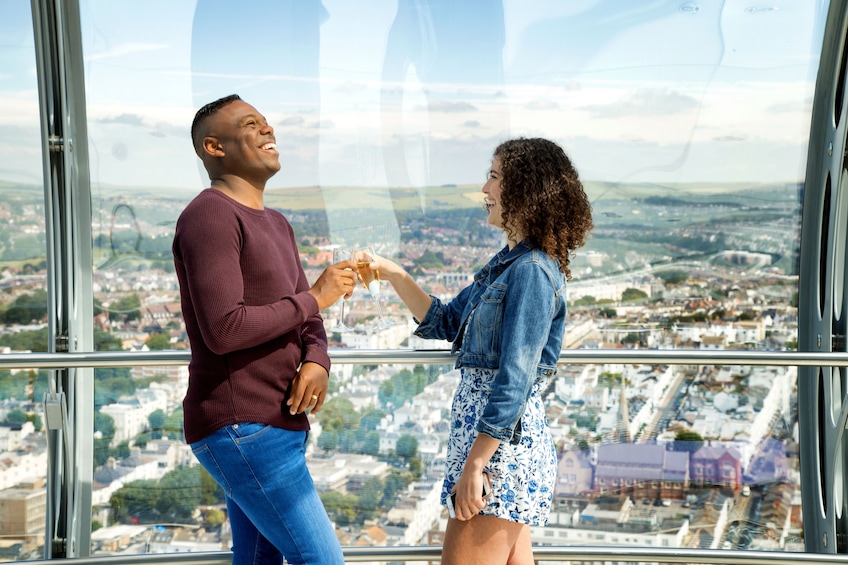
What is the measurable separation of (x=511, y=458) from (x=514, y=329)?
0.31m

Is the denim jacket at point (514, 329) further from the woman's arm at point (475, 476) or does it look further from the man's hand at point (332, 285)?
the man's hand at point (332, 285)

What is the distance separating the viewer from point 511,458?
198cm

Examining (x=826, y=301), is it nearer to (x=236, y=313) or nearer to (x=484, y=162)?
(x=484, y=162)

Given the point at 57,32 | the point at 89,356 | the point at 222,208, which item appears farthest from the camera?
the point at 57,32

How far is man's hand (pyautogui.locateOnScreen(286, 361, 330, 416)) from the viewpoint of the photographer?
1872 mm

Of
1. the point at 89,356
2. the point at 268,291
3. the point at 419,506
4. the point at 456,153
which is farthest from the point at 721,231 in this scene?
the point at 89,356

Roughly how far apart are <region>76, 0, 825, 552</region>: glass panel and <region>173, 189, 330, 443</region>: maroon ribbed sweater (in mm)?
1033

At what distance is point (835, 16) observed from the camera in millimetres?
2938

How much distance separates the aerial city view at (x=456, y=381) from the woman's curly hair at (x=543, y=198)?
964mm

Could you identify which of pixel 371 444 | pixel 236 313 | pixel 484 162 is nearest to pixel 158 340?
pixel 371 444

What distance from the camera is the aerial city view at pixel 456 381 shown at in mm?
3055

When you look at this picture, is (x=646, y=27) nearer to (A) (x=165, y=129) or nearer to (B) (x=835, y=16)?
(B) (x=835, y=16)

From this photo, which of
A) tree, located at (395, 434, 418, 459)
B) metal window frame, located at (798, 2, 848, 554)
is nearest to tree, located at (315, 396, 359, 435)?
tree, located at (395, 434, 418, 459)

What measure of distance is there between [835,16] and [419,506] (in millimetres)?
2209
